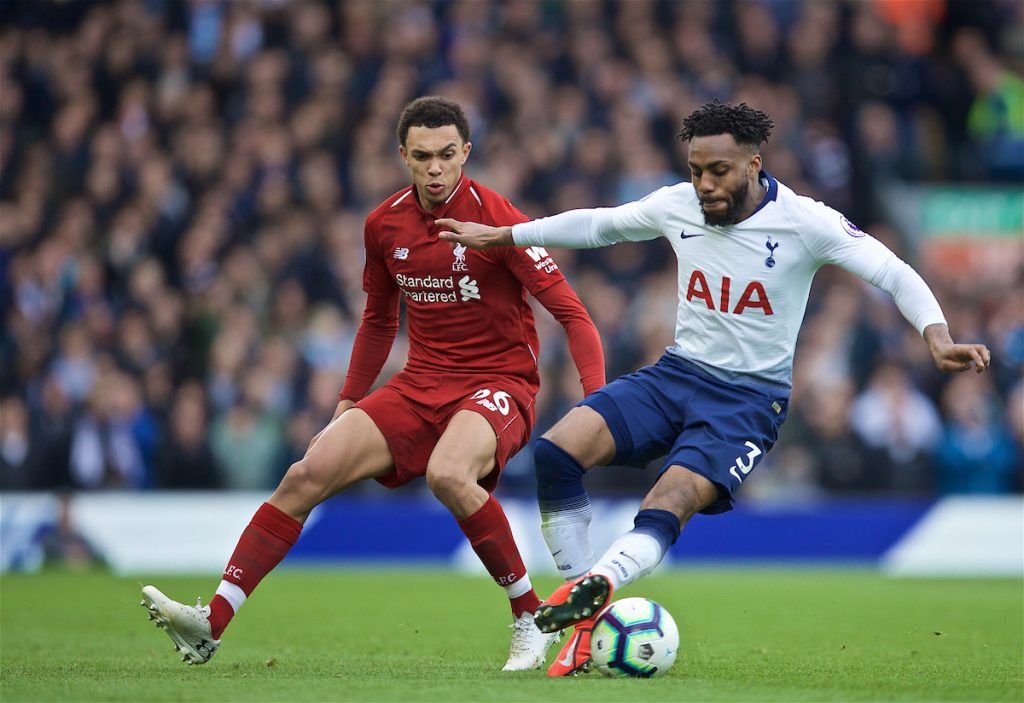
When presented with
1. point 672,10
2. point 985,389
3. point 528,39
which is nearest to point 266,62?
point 528,39

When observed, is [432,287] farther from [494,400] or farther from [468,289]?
[494,400]

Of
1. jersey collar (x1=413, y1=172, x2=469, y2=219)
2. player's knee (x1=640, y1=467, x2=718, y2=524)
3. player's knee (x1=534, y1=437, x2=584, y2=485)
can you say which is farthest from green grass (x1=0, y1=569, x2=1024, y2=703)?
jersey collar (x1=413, y1=172, x2=469, y2=219)

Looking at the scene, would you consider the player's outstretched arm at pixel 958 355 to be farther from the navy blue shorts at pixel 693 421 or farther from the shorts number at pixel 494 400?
the shorts number at pixel 494 400

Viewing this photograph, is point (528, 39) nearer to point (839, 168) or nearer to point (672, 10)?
point (672, 10)

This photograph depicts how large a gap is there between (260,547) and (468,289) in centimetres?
162

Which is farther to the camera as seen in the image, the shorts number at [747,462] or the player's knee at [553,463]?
the player's knee at [553,463]

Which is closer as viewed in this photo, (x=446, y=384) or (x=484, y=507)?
(x=484, y=507)

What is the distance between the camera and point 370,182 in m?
17.3

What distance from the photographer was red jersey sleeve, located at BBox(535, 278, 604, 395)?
739 centimetres

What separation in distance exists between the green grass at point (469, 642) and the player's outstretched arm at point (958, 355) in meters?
1.32

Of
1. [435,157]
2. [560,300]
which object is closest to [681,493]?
[560,300]

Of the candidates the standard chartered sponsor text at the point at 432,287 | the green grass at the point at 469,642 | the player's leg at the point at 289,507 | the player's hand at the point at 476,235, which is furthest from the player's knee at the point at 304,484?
the player's hand at the point at 476,235

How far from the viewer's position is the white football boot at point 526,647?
7.22 metres

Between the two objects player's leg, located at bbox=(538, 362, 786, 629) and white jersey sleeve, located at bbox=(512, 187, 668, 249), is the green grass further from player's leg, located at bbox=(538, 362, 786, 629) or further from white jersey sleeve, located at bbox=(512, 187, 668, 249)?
white jersey sleeve, located at bbox=(512, 187, 668, 249)
